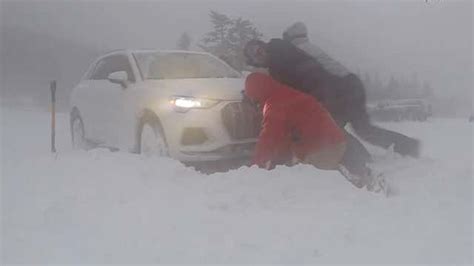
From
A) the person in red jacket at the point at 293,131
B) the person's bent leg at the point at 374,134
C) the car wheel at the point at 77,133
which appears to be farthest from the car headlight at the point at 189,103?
the person's bent leg at the point at 374,134

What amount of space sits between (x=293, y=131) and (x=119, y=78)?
1.01 meters

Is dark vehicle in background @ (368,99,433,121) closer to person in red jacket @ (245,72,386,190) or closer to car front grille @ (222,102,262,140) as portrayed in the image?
person in red jacket @ (245,72,386,190)

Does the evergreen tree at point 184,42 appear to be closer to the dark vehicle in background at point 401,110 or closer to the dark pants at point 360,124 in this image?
the dark pants at point 360,124

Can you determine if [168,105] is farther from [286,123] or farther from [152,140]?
[286,123]

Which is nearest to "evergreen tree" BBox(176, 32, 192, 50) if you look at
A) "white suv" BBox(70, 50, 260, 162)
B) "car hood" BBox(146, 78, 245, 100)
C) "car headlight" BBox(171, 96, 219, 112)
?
"white suv" BBox(70, 50, 260, 162)

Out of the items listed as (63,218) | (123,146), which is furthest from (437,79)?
(63,218)

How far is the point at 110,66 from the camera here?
3.49 metres

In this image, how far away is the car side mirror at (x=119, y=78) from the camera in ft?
11.3

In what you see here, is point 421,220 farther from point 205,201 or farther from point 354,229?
point 205,201

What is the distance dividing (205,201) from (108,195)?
20.2 inches

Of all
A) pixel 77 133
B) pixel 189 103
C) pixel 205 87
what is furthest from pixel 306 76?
pixel 77 133

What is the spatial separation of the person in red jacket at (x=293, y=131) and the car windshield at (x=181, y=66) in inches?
7.1

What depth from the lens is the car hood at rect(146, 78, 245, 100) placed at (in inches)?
134

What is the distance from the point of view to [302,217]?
3188 mm
